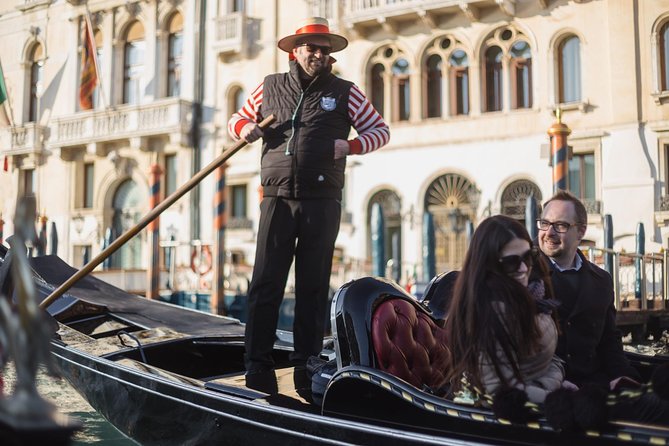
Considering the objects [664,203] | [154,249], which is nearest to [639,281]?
[664,203]

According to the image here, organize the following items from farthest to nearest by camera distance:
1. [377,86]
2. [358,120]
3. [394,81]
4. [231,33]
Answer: [231,33]
[377,86]
[394,81]
[358,120]

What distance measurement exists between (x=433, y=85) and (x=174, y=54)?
469 centimetres

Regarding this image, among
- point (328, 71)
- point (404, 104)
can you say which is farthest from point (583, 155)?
point (328, 71)

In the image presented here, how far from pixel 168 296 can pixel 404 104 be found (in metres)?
4.56

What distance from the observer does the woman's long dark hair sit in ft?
4.28

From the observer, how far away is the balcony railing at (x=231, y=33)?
38.6 ft

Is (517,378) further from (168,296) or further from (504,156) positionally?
(504,156)

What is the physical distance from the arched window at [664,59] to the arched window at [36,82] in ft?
33.7

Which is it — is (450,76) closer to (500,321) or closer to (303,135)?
(303,135)

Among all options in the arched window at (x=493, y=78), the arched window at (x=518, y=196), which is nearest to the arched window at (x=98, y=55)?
the arched window at (x=493, y=78)

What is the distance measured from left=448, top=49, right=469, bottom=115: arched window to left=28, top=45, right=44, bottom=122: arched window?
A: 7.65 m

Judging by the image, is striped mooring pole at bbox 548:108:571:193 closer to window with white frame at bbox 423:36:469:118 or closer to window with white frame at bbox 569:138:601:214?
window with white frame at bbox 569:138:601:214

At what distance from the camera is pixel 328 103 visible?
7.45ft

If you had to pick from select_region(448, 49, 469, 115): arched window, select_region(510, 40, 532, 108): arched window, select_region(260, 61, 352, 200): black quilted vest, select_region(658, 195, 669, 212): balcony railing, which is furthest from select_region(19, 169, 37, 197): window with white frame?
select_region(260, 61, 352, 200): black quilted vest
